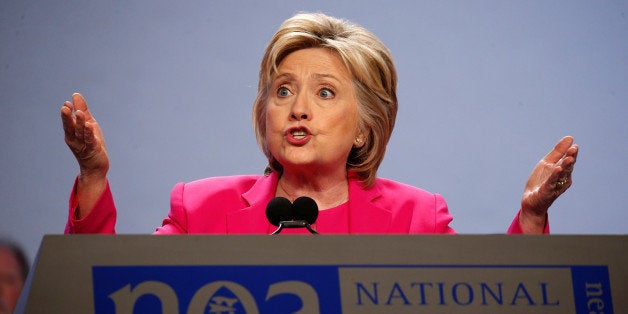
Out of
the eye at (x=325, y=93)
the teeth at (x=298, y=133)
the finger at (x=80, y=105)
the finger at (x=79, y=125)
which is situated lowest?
the finger at (x=79, y=125)

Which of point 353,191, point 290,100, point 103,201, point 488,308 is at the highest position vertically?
point 290,100

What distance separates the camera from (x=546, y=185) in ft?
5.55

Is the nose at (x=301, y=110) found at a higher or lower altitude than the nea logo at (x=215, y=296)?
higher

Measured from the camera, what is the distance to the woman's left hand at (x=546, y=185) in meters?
1.66

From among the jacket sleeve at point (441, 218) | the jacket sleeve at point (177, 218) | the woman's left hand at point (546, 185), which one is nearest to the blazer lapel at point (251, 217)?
the jacket sleeve at point (177, 218)

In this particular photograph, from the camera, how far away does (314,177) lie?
2037 millimetres

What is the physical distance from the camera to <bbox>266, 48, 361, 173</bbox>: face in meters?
1.94

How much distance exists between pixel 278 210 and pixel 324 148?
0.50 metres

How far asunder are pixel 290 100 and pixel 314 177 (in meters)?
0.20

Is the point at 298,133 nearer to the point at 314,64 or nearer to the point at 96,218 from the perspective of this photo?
the point at 314,64

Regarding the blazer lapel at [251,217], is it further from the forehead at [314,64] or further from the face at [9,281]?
the face at [9,281]

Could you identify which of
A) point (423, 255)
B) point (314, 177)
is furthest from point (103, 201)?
point (423, 255)

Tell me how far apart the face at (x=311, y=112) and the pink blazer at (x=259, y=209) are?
0.11 metres

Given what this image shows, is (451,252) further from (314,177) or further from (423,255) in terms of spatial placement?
(314,177)
